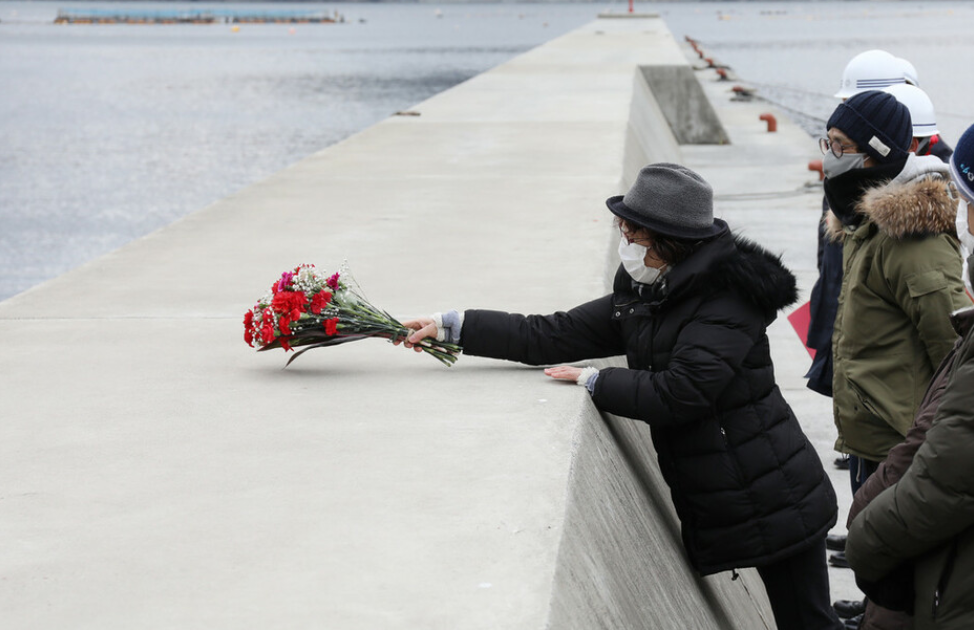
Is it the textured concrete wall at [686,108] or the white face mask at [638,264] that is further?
the textured concrete wall at [686,108]

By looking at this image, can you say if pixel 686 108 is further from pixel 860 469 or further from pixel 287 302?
pixel 287 302

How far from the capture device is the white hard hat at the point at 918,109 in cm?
500

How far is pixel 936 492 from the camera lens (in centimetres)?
263

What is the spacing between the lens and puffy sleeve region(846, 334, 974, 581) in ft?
8.44

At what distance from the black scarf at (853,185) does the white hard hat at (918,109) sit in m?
0.52

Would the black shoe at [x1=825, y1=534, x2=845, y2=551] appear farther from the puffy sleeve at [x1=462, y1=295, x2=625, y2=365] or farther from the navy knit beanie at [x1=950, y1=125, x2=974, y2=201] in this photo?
the navy knit beanie at [x1=950, y1=125, x2=974, y2=201]

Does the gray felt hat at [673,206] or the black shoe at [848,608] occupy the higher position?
the gray felt hat at [673,206]

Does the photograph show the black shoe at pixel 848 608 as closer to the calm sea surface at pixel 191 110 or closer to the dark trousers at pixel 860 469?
the dark trousers at pixel 860 469

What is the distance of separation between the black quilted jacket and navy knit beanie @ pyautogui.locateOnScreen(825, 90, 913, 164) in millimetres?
1024

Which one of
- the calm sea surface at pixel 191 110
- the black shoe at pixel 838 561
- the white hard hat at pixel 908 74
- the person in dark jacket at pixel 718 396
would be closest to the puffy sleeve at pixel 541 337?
the person in dark jacket at pixel 718 396

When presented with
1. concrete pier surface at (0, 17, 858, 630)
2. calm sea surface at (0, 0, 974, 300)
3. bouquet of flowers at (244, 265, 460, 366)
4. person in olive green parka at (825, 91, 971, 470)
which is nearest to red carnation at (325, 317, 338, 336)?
bouquet of flowers at (244, 265, 460, 366)

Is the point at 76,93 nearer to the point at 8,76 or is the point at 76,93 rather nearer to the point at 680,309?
the point at 8,76

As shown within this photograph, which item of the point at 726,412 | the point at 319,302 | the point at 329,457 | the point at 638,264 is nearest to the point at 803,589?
the point at 726,412

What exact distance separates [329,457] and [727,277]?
131cm
